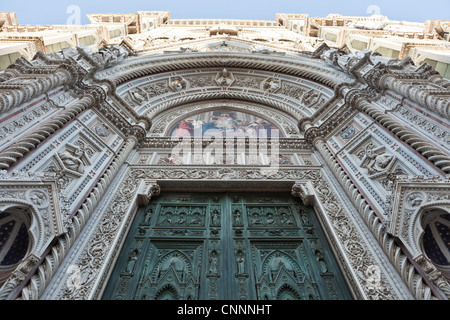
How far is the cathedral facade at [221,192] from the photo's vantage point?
12.2 feet

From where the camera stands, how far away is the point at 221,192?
20.2ft

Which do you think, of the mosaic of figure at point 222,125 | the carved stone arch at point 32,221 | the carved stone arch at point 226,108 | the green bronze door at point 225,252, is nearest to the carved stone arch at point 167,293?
the green bronze door at point 225,252

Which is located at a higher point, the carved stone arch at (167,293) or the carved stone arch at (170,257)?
the carved stone arch at (170,257)

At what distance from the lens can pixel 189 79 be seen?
10.9 metres

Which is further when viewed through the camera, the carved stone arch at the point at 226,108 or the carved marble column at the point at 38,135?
the carved stone arch at the point at 226,108

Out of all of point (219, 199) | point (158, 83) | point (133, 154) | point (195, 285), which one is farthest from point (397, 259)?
point (158, 83)

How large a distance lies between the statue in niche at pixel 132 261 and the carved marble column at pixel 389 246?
393 cm

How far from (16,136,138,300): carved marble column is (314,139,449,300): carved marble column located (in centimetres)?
408

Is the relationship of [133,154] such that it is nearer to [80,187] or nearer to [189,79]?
[80,187]

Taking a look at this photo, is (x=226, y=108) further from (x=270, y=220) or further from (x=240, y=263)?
(x=240, y=263)

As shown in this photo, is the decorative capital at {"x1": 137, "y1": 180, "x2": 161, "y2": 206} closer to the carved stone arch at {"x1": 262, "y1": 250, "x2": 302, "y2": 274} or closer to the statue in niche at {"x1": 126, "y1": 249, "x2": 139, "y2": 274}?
the statue in niche at {"x1": 126, "y1": 249, "x2": 139, "y2": 274}

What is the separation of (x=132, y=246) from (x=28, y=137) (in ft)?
8.37

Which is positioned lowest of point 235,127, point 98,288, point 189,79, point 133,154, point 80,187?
point 98,288

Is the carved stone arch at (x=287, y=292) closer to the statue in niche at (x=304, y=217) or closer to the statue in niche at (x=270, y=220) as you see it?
the statue in niche at (x=270, y=220)
